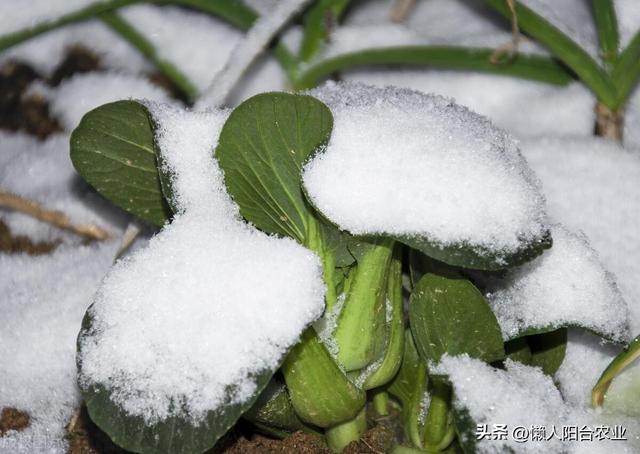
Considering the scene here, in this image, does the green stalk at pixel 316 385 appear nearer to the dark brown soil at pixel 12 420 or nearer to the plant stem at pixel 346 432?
the plant stem at pixel 346 432

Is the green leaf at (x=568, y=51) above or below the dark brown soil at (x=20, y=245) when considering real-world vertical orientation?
above

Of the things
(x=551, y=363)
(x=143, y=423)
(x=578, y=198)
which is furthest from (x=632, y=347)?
(x=143, y=423)

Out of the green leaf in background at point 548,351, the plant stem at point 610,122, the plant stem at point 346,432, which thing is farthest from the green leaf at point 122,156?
the plant stem at point 610,122

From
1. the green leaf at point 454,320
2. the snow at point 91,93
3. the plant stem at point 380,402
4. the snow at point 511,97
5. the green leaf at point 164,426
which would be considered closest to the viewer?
the green leaf at point 164,426

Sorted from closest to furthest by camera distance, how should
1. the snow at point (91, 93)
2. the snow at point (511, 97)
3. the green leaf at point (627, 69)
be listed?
the green leaf at point (627, 69)
the snow at point (511, 97)
the snow at point (91, 93)

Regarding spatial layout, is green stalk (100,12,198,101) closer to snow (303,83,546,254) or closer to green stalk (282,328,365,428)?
snow (303,83,546,254)

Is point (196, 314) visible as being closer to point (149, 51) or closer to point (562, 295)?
point (562, 295)

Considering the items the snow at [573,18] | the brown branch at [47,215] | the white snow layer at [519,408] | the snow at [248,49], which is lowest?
the brown branch at [47,215]
